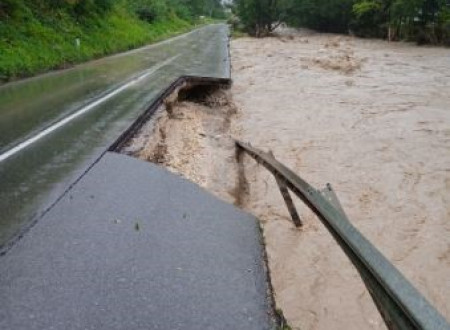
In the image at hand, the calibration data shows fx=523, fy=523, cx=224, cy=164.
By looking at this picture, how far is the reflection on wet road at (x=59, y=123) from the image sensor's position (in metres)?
6.18

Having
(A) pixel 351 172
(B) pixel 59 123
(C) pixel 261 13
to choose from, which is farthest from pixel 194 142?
(C) pixel 261 13

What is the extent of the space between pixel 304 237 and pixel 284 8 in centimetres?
4714

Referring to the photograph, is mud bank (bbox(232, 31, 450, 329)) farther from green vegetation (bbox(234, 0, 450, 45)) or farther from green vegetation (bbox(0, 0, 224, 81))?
green vegetation (bbox(234, 0, 450, 45))

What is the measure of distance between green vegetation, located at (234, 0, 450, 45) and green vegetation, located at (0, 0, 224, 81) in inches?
715

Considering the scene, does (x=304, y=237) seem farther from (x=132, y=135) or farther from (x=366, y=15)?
(x=366, y=15)

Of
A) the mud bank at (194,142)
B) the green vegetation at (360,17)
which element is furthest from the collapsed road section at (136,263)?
the green vegetation at (360,17)

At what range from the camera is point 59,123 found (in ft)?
31.4

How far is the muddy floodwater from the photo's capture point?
593 cm

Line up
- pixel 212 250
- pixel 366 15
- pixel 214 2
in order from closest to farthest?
pixel 212 250, pixel 366 15, pixel 214 2

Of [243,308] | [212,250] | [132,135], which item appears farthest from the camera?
[132,135]

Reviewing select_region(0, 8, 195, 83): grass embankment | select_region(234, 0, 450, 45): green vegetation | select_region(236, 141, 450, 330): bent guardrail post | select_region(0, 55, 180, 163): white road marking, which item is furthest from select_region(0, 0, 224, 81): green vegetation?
select_region(234, 0, 450, 45): green vegetation

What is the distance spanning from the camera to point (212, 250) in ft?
16.6

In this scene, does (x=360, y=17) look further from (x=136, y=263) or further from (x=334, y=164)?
(x=136, y=263)

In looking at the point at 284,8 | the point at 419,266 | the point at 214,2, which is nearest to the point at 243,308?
the point at 419,266
